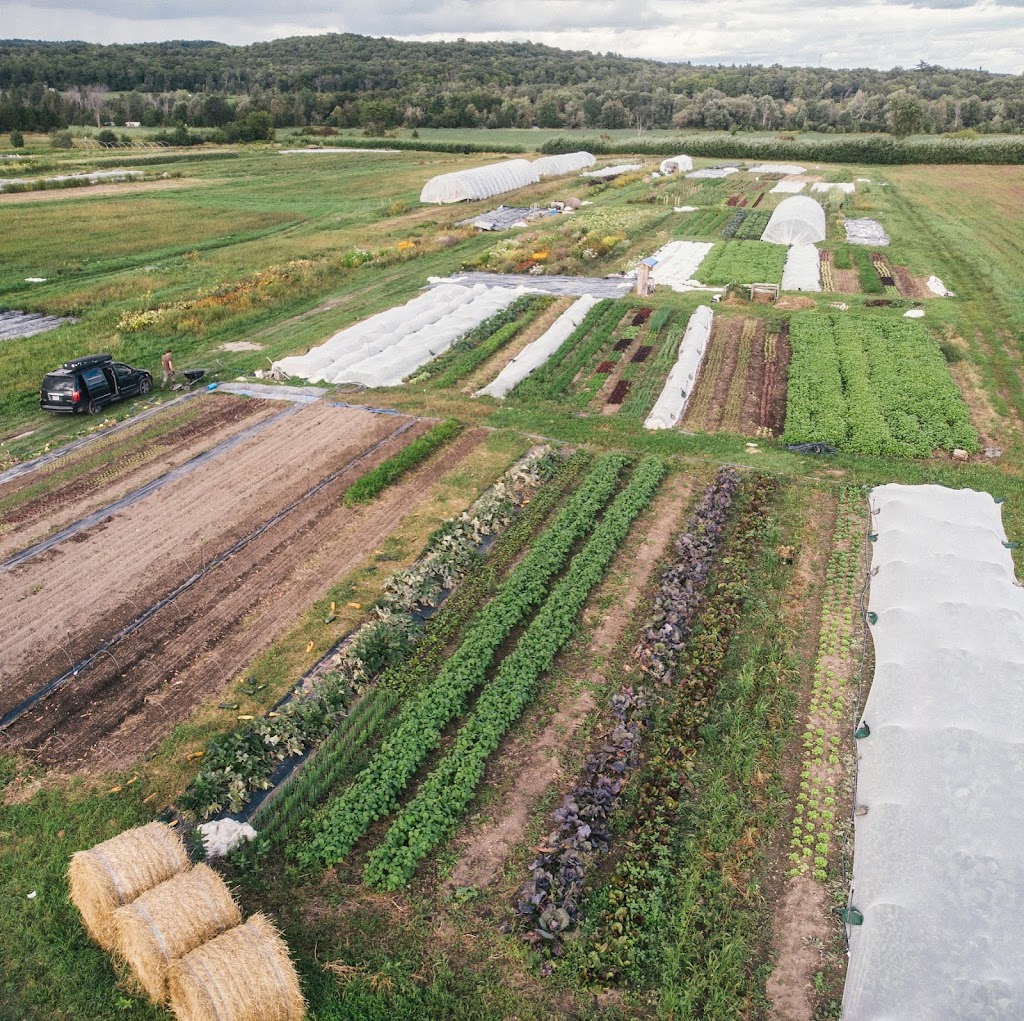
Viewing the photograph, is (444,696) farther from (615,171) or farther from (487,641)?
(615,171)

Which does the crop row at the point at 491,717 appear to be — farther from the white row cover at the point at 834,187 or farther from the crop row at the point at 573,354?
the white row cover at the point at 834,187

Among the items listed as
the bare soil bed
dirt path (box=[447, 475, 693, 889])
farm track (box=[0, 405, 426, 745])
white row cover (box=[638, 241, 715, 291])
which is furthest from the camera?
white row cover (box=[638, 241, 715, 291])

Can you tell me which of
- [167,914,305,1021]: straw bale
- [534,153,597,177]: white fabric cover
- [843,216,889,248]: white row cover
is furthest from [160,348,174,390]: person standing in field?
[534,153,597,177]: white fabric cover

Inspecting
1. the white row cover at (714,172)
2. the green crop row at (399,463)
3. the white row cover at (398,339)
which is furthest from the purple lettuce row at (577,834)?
the white row cover at (714,172)

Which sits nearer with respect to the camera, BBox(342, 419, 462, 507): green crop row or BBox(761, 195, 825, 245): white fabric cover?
BBox(342, 419, 462, 507): green crop row

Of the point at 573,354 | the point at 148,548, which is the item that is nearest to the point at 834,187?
the point at 573,354

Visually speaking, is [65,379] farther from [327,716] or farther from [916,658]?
[916,658]

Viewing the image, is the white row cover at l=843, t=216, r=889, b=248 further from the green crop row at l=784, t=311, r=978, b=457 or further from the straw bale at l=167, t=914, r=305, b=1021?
the straw bale at l=167, t=914, r=305, b=1021

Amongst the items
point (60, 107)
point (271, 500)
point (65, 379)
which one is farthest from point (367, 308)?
point (60, 107)
